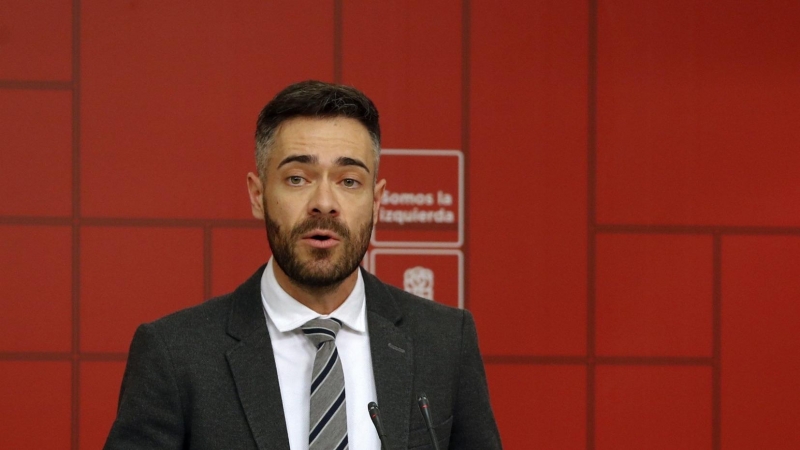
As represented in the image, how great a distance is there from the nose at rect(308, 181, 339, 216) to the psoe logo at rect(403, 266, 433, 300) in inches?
57.5

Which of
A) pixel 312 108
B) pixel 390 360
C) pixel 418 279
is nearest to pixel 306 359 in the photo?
pixel 390 360

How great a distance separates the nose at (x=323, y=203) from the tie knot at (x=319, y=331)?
18 centimetres

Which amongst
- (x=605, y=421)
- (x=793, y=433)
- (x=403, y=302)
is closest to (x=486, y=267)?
(x=605, y=421)

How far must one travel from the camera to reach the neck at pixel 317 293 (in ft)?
4.87

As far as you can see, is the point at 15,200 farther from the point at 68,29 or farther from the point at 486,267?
the point at 486,267

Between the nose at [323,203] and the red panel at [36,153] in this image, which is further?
Answer: the red panel at [36,153]

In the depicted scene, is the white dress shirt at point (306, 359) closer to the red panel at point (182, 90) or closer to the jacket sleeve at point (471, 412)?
the jacket sleeve at point (471, 412)

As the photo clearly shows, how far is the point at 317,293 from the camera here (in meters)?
1.49

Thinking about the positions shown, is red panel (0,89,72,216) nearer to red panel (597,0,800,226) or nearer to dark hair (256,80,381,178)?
dark hair (256,80,381,178)

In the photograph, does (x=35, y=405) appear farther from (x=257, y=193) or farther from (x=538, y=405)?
(x=257, y=193)

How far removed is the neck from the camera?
1485 mm

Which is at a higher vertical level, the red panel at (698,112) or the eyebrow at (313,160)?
the red panel at (698,112)

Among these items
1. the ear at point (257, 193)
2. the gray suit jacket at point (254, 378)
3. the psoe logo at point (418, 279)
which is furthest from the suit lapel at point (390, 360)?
the psoe logo at point (418, 279)

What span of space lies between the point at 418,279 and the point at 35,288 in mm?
1125
